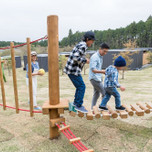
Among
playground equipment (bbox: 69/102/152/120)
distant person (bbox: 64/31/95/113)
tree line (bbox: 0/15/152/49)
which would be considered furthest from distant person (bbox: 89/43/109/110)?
tree line (bbox: 0/15/152/49)

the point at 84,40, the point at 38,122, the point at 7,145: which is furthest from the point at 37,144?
the point at 84,40

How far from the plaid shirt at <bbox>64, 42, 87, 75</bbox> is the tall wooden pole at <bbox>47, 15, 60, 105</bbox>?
11.1 inches

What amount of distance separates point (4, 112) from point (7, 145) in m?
2.03

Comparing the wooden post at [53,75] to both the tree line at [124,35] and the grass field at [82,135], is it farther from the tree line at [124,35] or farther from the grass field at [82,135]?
the tree line at [124,35]

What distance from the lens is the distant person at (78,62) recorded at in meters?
2.89

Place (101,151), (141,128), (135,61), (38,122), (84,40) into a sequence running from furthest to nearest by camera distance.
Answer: (135,61), (38,122), (141,128), (84,40), (101,151)

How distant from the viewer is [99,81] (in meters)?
3.73

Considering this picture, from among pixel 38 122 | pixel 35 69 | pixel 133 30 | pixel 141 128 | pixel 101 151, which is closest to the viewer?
pixel 101 151

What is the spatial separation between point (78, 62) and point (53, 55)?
1.71ft

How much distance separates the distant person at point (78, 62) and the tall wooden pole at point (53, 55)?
27cm

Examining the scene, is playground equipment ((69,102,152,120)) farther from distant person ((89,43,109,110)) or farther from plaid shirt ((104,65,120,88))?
distant person ((89,43,109,110))

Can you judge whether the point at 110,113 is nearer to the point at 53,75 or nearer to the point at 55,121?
the point at 55,121

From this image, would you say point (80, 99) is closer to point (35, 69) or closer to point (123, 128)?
point (123, 128)

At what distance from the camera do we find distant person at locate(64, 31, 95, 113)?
114 inches
